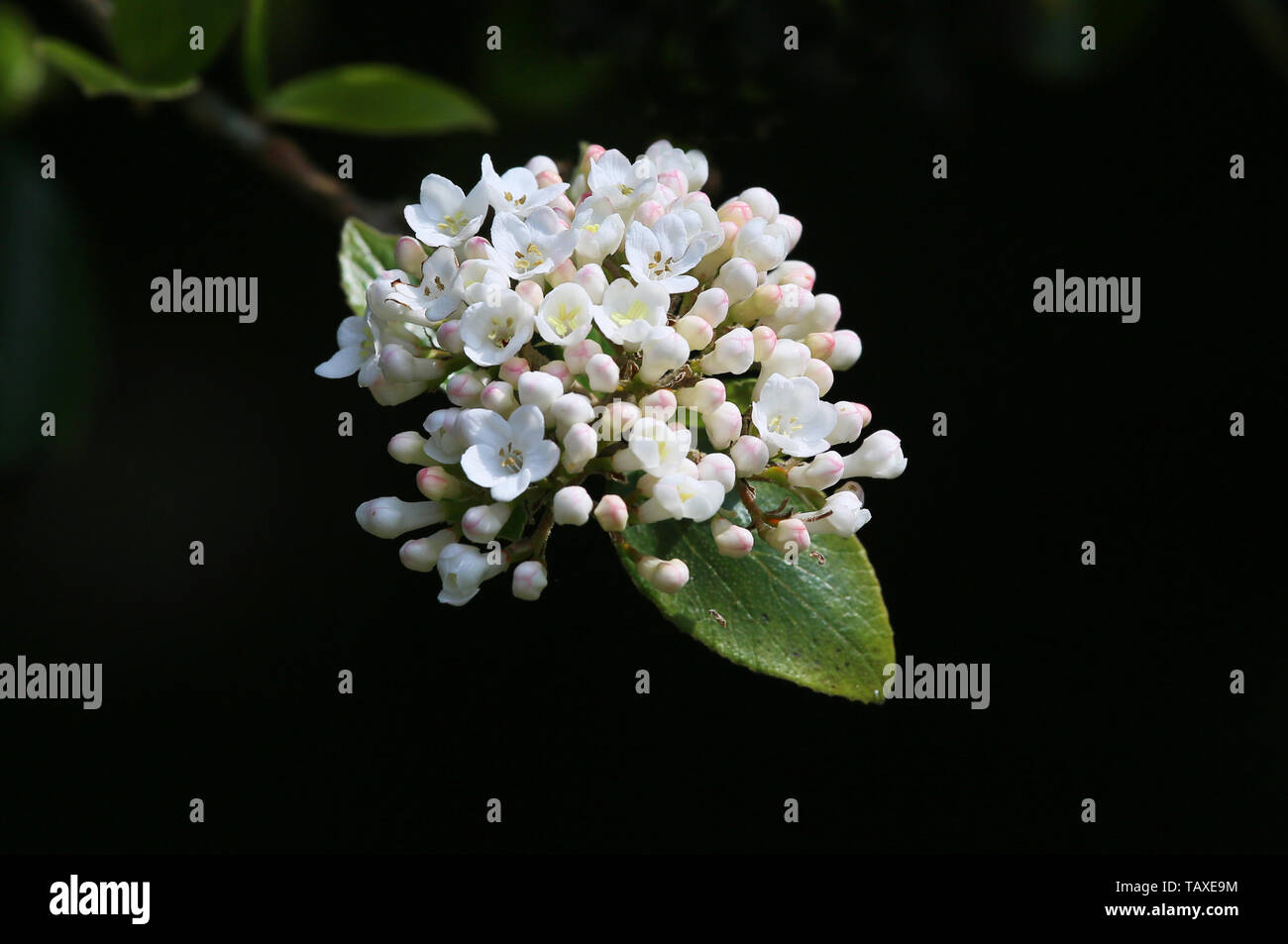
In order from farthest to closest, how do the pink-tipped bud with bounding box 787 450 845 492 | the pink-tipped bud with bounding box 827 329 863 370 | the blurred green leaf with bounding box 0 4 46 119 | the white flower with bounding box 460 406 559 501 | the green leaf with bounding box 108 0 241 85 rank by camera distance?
the blurred green leaf with bounding box 0 4 46 119, the green leaf with bounding box 108 0 241 85, the pink-tipped bud with bounding box 827 329 863 370, the pink-tipped bud with bounding box 787 450 845 492, the white flower with bounding box 460 406 559 501

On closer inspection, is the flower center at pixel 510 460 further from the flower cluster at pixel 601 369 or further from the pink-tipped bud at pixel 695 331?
the pink-tipped bud at pixel 695 331

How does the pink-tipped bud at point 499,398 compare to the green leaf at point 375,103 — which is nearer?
the pink-tipped bud at point 499,398

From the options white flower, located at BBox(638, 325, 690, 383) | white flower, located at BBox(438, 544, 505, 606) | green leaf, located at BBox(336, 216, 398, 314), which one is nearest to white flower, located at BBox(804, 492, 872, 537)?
white flower, located at BBox(638, 325, 690, 383)

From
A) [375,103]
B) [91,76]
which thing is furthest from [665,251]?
[91,76]

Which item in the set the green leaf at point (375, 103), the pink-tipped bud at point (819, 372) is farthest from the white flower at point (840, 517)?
the green leaf at point (375, 103)

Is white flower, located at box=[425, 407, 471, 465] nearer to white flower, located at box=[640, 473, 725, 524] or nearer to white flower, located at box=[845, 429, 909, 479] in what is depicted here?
white flower, located at box=[640, 473, 725, 524]

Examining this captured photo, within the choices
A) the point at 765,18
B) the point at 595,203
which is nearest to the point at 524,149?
the point at 765,18
